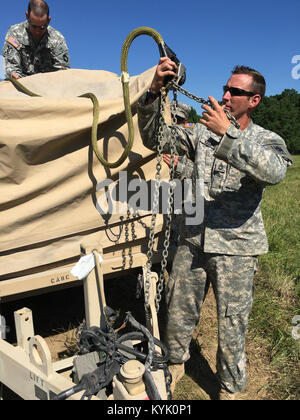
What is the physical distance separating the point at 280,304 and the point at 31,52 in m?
3.93

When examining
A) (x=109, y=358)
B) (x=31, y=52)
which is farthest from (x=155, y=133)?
(x=31, y=52)

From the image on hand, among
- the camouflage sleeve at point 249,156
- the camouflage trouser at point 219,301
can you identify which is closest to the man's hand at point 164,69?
the camouflage sleeve at point 249,156

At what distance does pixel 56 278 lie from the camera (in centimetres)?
285

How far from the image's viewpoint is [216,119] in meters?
2.34

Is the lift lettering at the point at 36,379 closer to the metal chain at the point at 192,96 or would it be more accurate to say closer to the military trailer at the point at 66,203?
the military trailer at the point at 66,203

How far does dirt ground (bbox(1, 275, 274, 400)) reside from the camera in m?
3.23

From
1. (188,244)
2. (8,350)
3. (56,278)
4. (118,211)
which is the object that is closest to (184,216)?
(188,244)

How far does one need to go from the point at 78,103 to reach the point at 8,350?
171 cm

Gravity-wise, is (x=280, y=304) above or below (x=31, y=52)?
below

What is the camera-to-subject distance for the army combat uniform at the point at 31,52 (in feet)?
14.1

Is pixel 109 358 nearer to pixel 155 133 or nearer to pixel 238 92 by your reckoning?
pixel 155 133

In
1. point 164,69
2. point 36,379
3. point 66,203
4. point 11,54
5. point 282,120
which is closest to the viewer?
point 36,379

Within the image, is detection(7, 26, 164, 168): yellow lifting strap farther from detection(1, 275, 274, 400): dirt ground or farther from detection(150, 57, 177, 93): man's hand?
detection(1, 275, 274, 400): dirt ground
